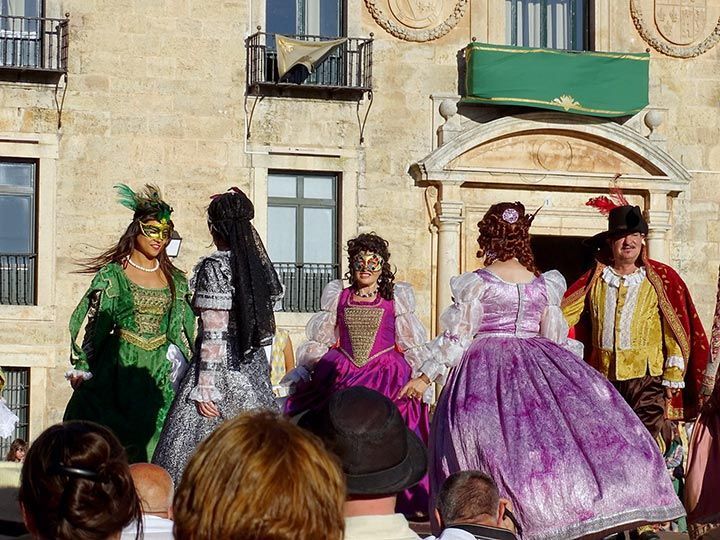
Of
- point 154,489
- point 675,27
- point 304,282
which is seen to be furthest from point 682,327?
point 675,27

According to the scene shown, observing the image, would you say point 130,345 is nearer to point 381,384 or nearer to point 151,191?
point 151,191

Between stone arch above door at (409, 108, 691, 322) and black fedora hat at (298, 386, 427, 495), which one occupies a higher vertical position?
stone arch above door at (409, 108, 691, 322)

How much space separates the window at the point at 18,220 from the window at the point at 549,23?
6.31 meters

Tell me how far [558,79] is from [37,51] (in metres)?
6.33

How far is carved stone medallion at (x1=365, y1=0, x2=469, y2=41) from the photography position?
67.3 ft

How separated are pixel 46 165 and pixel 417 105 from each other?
455cm

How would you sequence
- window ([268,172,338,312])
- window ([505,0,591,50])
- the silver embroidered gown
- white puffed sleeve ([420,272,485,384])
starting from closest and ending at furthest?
white puffed sleeve ([420,272,485,384])
the silver embroidered gown
window ([268,172,338,312])
window ([505,0,591,50])

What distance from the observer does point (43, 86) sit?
64.1 ft

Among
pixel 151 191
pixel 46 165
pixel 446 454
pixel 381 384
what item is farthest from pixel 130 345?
pixel 46 165

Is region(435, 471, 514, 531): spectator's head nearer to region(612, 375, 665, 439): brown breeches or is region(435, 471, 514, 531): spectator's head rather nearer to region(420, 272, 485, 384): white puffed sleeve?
region(420, 272, 485, 384): white puffed sleeve

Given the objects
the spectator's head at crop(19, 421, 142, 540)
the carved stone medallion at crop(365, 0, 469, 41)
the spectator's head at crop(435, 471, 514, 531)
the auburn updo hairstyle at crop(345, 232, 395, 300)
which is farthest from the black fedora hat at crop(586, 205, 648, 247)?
the carved stone medallion at crop(365, 0, 469, 41)

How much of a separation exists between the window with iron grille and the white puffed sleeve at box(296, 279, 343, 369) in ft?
29.1

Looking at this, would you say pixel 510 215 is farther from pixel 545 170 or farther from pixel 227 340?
pixel 545 170

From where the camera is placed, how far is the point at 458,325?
346 inches
